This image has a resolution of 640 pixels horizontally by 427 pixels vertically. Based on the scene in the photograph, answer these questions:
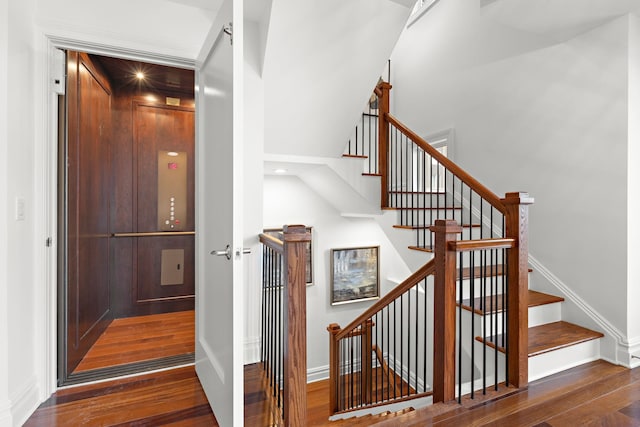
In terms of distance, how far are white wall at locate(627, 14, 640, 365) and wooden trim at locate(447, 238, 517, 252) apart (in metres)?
1.13

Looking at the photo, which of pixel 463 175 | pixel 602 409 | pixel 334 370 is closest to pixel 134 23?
pixel 463 175

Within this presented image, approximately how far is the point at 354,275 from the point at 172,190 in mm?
2637

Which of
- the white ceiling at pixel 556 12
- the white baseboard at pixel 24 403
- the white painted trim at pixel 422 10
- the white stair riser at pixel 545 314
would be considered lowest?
the white baseboard at pixel 24 403

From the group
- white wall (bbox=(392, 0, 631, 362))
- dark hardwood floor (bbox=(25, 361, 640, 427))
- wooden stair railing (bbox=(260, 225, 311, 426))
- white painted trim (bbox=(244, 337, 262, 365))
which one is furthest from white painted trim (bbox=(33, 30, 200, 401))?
white wall (bbox=(392, 0, 631, 362))

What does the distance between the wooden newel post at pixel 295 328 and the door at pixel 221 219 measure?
22 centimetres

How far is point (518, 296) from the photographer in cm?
187

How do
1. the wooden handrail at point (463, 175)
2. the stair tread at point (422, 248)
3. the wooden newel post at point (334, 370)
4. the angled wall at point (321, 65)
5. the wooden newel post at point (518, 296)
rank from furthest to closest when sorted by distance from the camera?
the wooden newel post at point (334, 370), the stair tread at point (422, 248), the angled wall at point (321, 65), the wooden handrail at point (463, 175), the wooden newel post at point (518, 296)

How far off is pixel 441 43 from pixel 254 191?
319 cm

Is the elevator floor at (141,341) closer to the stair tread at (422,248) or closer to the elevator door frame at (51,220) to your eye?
the elevator door frame at (51,220)

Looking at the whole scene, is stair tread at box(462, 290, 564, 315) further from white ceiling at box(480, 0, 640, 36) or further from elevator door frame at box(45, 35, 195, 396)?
elevator door frame at box(45, 35, 195, 396)

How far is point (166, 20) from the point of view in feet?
6.66

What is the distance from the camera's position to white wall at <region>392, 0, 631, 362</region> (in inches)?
91.2

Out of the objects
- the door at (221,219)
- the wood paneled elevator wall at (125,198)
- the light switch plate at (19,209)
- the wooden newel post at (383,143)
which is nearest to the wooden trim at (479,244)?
the door at (221,219)

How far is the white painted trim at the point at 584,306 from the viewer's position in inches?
89.6
